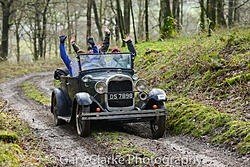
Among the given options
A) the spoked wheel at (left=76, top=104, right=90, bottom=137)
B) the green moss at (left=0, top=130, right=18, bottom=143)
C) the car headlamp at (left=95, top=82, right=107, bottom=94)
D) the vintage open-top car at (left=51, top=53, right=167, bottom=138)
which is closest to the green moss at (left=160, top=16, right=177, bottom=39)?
the vintage open-top car at (left=51, top=53, right=167, bottom=138)

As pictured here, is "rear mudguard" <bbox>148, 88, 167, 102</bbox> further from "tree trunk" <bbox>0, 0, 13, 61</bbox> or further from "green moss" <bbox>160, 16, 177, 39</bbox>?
"tree trunk" <bbox>0, 0, 13, 61</bbox>

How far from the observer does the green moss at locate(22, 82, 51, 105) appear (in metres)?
13.5

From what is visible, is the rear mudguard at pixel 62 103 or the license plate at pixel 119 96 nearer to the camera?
the license plate at pixel 119 96

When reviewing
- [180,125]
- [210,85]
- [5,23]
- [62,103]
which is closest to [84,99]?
[62,103]

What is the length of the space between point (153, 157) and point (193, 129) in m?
2.21

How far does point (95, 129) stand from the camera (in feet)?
27.1

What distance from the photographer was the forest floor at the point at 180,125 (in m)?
5.88

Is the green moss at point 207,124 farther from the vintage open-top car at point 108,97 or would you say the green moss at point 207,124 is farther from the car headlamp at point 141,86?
the car headlamp at point 141,86

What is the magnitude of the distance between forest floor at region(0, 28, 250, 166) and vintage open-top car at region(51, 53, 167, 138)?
1.25ft

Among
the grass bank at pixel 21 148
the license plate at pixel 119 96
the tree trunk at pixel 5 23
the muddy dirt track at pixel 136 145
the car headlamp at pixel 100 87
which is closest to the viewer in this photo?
the grass bank at pixel 21 148

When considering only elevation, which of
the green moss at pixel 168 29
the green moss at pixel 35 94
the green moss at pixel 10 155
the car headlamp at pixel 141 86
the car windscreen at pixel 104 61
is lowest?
the green moss at pixel 35 94

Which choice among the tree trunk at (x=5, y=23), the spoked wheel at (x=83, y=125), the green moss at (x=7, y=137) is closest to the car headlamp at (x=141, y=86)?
the spoked wheel at (x=83, y=125)

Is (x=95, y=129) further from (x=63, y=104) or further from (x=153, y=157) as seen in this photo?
(x=153, y=157)

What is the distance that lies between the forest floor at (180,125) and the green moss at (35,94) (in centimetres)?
6
